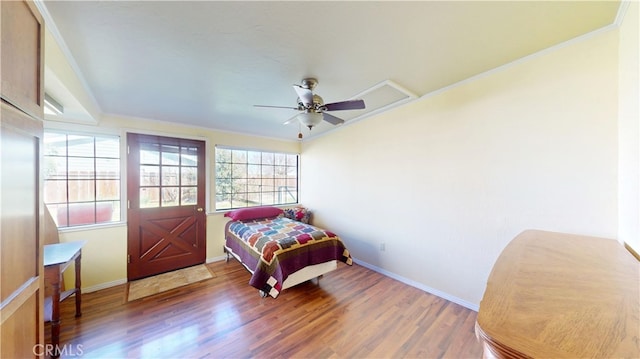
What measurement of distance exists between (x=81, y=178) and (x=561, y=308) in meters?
4.35

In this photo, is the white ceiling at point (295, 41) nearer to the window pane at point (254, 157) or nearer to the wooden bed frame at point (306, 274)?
the window pane at point (254, 157)

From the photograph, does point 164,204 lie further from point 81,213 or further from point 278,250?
point 278,250

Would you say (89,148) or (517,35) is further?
(89,148)

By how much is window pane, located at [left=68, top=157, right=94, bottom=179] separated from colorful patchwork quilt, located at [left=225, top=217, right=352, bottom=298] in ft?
6.48

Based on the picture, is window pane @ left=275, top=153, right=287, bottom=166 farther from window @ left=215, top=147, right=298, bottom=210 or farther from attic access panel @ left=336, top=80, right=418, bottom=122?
attic access panel @ left=336, top=80, right=418, bottom=122

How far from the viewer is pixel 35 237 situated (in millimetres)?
1007

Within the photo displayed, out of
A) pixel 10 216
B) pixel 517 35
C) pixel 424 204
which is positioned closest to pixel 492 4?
pixel 517 35

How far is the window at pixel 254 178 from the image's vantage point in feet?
12.7

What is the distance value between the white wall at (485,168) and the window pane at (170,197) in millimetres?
2899

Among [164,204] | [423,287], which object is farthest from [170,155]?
[423,287]

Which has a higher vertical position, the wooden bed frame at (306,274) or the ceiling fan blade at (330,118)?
the ceiling fan blade at (330,118)

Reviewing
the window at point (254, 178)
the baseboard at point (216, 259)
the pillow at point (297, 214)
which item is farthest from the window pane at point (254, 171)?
the baseboard at point (216, 259)

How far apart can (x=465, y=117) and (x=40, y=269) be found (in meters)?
3.40

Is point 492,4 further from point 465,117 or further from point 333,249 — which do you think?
point 333,249
